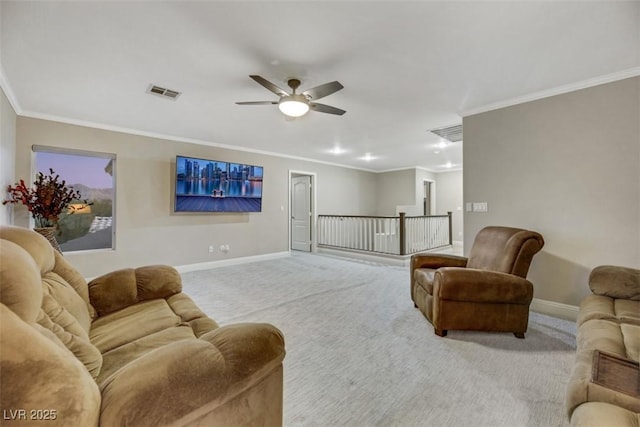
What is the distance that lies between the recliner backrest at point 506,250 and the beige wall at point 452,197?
575 centimetres

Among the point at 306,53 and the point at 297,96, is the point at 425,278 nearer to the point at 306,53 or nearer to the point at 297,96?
the point at 297,96

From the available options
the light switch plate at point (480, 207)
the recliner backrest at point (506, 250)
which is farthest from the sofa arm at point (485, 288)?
the light switch plate at point (480, 207)

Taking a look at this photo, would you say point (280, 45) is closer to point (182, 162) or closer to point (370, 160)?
point (182, 162)

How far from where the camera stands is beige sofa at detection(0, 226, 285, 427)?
0.62 metres

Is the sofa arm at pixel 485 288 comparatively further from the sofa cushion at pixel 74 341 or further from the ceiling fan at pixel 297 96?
the sofa cushion at pixel 74 341

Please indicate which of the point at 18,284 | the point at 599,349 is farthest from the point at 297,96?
the point at 599,349

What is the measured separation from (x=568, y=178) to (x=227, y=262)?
17.2 ft

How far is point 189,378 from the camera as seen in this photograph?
0.83 meters

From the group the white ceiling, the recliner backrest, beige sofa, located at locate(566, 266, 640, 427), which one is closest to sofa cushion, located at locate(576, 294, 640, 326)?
beige sofa, located at locate(566, 266, 640, 427)

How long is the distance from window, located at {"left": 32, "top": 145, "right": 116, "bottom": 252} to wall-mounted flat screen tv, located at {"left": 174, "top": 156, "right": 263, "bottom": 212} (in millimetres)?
937

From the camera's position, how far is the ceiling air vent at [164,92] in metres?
2.86

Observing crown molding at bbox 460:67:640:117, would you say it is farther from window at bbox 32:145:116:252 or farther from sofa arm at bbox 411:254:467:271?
window at bbox 32:145:116:252

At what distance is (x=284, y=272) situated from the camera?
15.7 ft

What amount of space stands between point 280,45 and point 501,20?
1.57 meters
